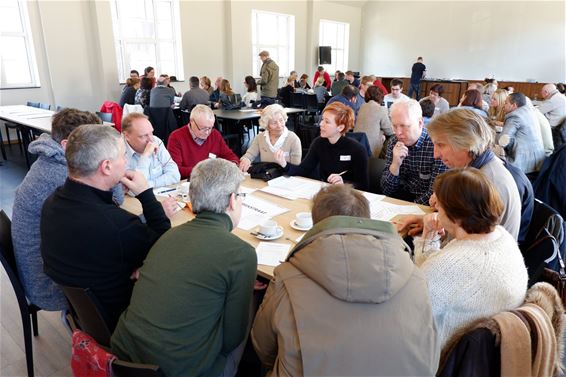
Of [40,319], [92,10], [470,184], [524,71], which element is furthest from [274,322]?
[524,71]

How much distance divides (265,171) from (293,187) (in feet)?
1.01

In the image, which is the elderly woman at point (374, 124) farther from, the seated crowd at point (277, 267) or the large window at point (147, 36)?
the large window at point (147, 36)

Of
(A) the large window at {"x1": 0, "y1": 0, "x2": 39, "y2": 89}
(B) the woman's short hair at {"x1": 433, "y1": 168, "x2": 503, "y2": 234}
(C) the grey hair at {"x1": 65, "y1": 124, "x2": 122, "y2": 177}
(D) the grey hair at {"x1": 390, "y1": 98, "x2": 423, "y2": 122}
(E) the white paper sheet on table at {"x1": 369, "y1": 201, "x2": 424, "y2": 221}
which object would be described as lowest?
(E) the white paper sheet on table at {"x1": 369, "y1": 201, "x2": 424, "y2": 221}

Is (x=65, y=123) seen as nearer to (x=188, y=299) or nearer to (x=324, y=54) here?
(x=188, y=299)

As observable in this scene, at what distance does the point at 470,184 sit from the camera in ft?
4.30

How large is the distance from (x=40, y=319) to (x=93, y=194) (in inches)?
61.5

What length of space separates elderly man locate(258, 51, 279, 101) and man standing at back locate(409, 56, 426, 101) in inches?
240

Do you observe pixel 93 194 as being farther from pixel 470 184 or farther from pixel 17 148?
pixel 17 148

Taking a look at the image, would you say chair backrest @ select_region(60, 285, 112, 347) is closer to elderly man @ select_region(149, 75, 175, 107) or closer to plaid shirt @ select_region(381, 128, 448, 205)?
plaid shirt @ select_region(381, 128, 448, 205)

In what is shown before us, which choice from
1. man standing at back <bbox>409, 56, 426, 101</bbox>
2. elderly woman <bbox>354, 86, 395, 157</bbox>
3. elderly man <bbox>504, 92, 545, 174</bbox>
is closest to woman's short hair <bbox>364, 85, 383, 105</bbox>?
elderly woman <bbox>354, 86, 395, 157</bbox>

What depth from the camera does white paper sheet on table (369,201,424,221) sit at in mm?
2092

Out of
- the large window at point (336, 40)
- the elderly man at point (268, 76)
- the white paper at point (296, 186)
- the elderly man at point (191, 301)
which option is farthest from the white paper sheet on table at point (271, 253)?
the large window at point (336, 40)

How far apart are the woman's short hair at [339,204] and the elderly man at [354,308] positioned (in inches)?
4.5

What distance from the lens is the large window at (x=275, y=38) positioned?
11156mm
